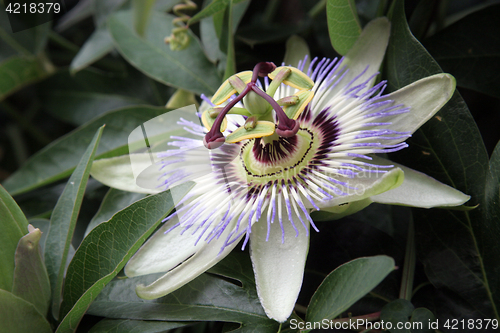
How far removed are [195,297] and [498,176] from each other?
27.8 inches

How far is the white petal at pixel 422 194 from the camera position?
0.92m

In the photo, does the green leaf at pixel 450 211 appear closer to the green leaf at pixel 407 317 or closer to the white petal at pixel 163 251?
the green leaf at pixel 407 317

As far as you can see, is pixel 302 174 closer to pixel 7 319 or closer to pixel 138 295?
pixel 138 295

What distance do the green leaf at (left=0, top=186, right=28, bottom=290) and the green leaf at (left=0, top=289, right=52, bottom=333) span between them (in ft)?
0.28

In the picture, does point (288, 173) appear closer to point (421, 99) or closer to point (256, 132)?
point (256, 132)

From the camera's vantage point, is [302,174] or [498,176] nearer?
[498,176]

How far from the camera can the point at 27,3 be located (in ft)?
6.45

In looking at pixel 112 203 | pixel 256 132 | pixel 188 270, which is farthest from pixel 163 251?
pixel 256 132

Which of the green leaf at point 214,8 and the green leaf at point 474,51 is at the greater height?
the green leaf at point 214,8

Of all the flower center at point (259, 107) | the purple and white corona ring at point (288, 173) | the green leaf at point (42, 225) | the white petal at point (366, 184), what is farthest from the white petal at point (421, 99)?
the green leaf at point (42, 225)

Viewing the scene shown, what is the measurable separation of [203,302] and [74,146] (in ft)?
2.81

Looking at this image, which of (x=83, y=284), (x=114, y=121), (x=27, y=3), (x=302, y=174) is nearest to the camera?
(x=83, y=284)

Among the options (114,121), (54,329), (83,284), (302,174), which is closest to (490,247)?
(302,174)

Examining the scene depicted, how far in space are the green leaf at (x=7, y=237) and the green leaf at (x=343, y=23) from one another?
2.91 feet
